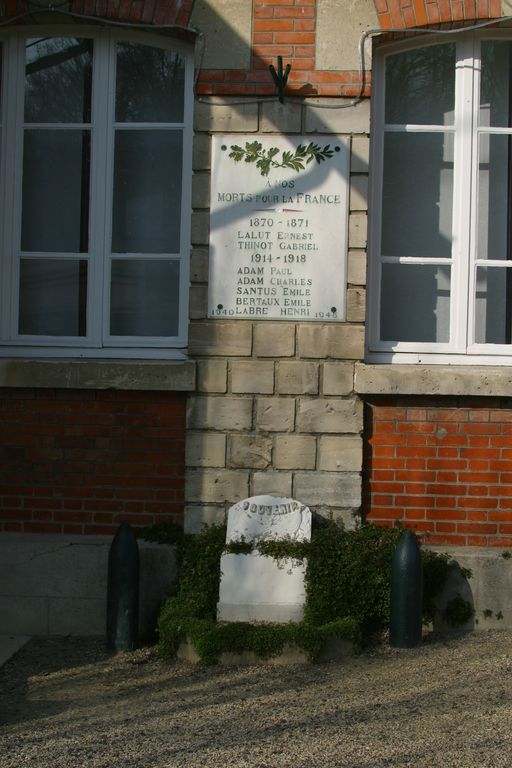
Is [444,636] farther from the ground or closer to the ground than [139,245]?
closer to the ground

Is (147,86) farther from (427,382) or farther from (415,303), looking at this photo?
(427,382)

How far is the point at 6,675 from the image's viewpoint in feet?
18.8

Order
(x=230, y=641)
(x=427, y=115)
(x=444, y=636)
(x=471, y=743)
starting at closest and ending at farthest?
(x=471, y=743) → (x=230, y=641) → (x=444, y=636) → (x=427, y=115)

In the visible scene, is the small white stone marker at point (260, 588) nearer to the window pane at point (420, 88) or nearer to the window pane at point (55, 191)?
the window pane at point (55, 191)

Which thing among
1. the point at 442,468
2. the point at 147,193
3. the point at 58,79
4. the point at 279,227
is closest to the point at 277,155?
the point at 279,227

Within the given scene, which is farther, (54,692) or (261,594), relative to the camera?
(261,594)

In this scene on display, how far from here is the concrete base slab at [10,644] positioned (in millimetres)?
6055

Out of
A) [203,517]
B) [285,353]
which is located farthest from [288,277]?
[203,517]

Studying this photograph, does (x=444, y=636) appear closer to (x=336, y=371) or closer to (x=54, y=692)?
(x=336, y=371)

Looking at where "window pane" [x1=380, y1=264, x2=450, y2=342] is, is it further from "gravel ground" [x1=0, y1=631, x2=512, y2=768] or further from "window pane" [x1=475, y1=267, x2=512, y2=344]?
"gravel ground" [x1=0, y1=631, x2=512, y2=768]

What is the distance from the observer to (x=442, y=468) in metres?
6.49

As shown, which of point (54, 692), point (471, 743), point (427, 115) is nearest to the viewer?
point (471, 743)

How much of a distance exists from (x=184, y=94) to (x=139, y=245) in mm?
1040

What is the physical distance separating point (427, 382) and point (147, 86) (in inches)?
107
